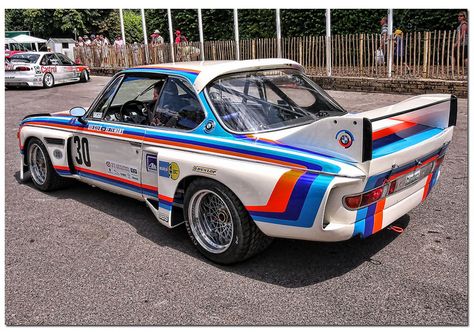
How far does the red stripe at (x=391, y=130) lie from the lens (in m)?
3.28

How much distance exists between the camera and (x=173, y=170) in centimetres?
375

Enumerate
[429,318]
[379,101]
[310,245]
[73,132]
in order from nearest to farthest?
[429,318] → [310,245] → [73,132] → [379,101]

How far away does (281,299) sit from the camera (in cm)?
312

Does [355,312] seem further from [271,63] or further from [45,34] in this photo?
[45,34]

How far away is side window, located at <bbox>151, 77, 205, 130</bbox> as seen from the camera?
3.83 meters

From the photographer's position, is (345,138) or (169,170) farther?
(169,170)

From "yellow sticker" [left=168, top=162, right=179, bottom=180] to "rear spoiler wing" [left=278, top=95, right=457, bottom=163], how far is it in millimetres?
869

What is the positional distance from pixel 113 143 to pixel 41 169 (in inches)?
66.6

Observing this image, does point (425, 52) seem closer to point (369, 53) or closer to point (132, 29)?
point (369, 53)

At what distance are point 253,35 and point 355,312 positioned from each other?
20.8m

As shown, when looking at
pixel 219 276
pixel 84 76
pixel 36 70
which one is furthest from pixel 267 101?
pixel 84 76

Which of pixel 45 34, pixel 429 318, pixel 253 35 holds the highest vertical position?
pixel 45 34

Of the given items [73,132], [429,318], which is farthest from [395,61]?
[429,318]

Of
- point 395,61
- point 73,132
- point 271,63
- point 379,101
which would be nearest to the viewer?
point 271,63
